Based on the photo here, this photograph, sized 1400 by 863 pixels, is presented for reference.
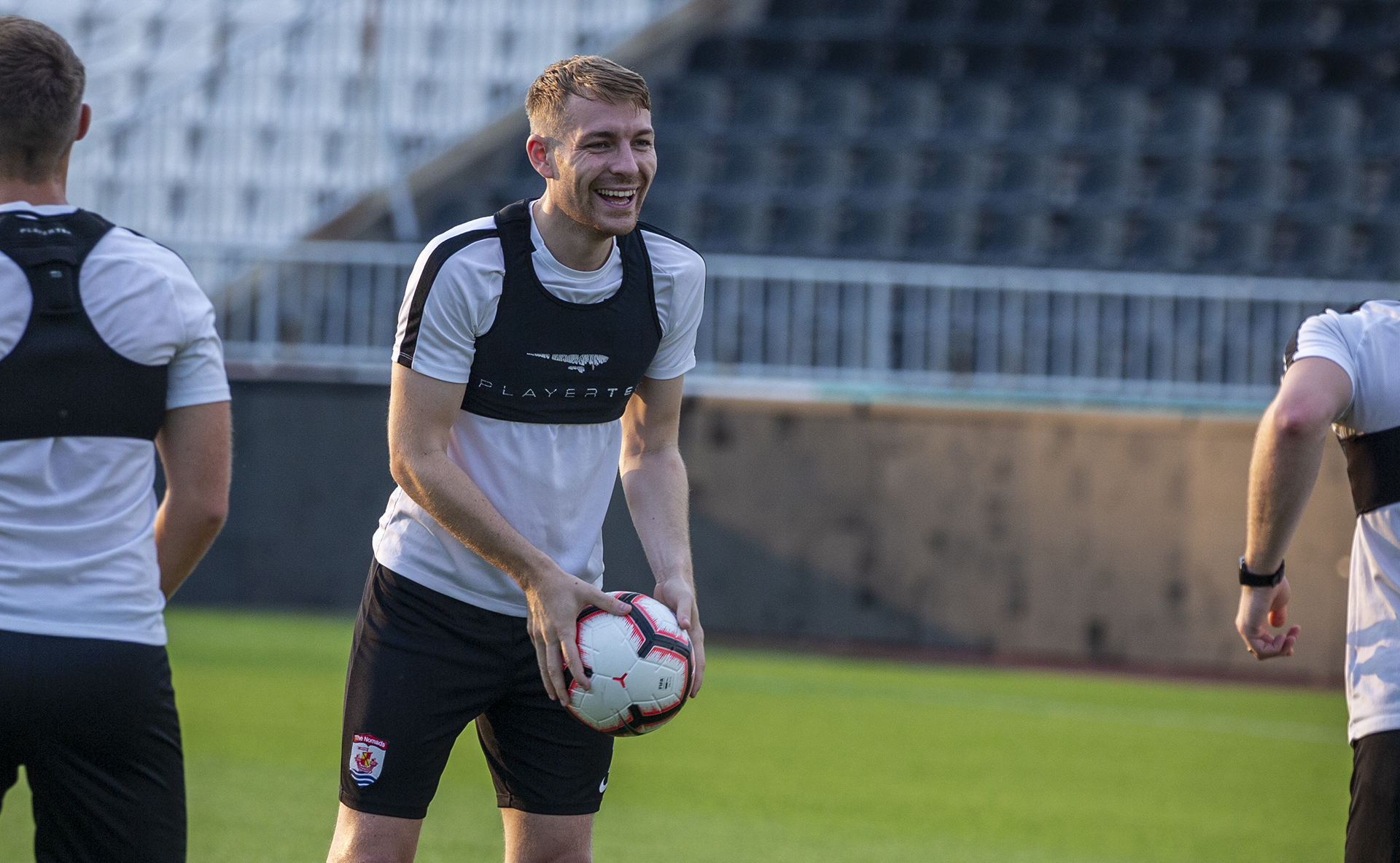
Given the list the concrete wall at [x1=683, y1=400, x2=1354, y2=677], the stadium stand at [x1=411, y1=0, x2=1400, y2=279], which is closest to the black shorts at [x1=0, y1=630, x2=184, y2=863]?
the concrete wall at [x1=683, y1=400, x2=1354, y2=677]

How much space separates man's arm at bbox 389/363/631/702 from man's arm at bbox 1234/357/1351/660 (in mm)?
1304

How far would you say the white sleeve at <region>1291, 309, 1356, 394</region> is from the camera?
302 centimetres

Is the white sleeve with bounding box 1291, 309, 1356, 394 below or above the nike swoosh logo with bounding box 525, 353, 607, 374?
above

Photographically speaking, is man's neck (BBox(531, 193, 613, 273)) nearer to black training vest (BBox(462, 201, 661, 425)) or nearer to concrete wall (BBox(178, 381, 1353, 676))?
Answer: black training vest (BBox(462, 201, 661, 425))

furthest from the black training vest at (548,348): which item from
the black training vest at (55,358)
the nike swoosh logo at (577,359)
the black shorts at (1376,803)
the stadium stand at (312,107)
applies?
the stadium stand at (312,107)

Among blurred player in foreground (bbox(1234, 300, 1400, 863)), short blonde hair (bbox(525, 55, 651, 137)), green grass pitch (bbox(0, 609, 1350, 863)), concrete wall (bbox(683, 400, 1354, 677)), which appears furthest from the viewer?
concrete wall (bbox(683, 400, 1354, 677))

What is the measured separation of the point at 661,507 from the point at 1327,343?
56.8 inches

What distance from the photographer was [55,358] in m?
2.57

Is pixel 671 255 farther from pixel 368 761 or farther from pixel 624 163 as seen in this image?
pixel 368 761

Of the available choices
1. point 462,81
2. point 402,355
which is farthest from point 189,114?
point 402,355

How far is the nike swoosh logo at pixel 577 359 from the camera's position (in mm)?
3314

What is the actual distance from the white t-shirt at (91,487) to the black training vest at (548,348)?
74cm

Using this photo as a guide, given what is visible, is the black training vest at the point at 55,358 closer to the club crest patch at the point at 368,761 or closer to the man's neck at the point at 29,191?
the man's neck at the point at 29,191

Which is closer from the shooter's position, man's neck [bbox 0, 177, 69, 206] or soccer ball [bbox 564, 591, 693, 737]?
man's neck [bbox 0, 177, 69, 206]
